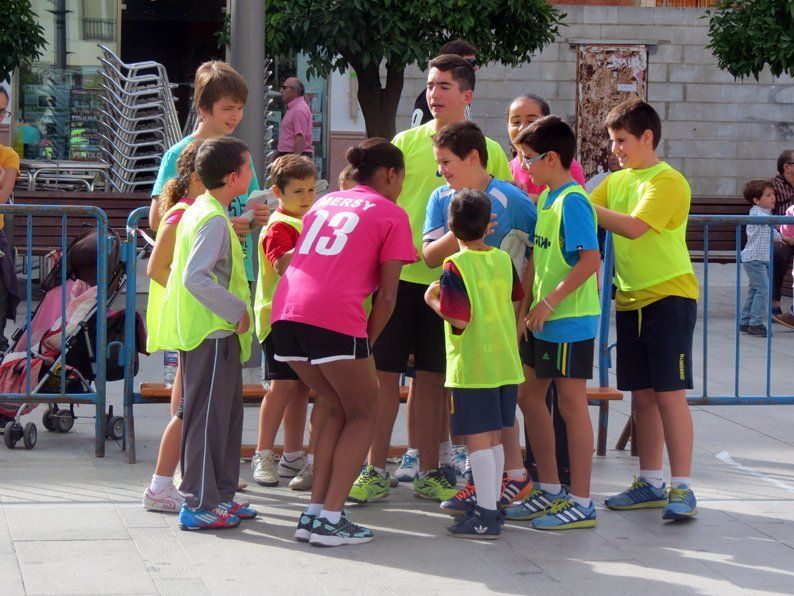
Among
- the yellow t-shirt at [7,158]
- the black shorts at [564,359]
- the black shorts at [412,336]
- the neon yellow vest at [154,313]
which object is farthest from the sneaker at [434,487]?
the yellow t-shirt at [7,158]

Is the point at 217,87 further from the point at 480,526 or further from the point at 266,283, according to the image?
the point at 480,526

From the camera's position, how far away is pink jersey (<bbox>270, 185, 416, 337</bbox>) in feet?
16.0

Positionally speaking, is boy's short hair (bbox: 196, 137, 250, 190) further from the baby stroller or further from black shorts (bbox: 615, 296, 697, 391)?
black shorts (bbox: 615, 296, 697, 391)

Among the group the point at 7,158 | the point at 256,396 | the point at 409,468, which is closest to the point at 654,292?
the point at 409,468

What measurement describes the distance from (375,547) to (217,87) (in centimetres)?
218

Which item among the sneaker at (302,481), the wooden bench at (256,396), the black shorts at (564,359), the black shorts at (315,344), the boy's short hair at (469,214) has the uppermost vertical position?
the boy's short hair at (469,214)

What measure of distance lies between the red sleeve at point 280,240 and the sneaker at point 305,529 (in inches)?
44.7

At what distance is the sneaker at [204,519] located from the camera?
16.9 ft

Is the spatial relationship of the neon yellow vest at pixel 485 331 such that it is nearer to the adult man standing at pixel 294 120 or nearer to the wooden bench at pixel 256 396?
the wooden bench at pixel 256 396

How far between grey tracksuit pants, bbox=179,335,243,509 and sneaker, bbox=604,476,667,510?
1.70 m

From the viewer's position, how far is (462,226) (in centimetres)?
506

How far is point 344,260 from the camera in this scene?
16.0 ft

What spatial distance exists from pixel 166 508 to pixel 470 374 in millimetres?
1393

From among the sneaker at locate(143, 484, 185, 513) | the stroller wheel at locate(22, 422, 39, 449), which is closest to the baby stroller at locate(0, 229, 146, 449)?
the stroller wheel at locate(22, 422, 39, 449)
